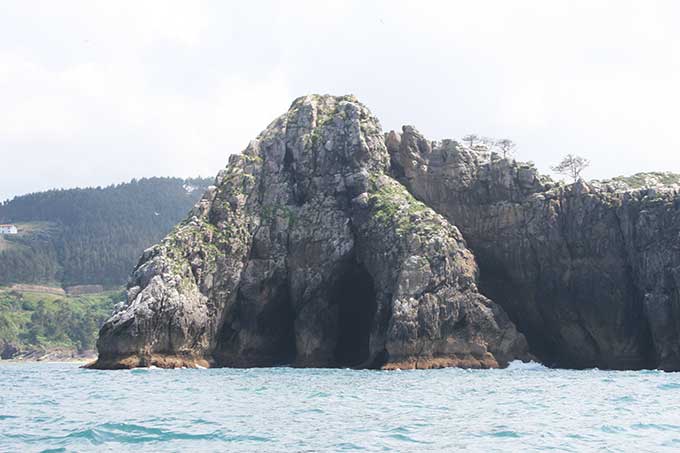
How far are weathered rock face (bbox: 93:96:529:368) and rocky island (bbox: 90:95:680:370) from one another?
0.18 meters

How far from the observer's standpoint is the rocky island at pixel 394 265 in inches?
3376

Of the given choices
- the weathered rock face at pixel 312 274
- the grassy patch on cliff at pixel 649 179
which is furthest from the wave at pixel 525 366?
the grassy patch on cliff at pixel 649 179

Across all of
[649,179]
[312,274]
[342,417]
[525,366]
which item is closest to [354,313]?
[312,274]

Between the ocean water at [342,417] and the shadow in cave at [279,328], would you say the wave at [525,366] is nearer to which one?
the shadow in cave at [279,328]

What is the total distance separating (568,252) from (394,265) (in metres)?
19.4

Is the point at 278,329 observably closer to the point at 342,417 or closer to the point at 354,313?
the point at 354,313

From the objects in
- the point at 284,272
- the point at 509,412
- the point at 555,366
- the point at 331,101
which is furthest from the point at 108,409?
the point at 331,101

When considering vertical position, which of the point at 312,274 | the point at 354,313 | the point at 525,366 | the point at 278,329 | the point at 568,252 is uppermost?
the point at 568,252

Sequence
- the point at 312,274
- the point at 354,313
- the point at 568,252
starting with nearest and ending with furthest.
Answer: the point at 568,252
the point at 312,274
the point at 354,313

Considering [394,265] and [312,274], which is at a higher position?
[394,265]

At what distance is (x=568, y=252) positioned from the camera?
92250mm

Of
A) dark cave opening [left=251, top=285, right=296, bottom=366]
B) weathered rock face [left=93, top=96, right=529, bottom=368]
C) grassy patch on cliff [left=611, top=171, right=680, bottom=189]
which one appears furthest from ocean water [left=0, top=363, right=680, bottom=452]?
grassy patch on cliff [left=611, top=171, right=680, bottom=189]

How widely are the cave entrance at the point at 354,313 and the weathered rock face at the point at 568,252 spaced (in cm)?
1276

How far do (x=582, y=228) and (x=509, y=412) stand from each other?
192 feet
